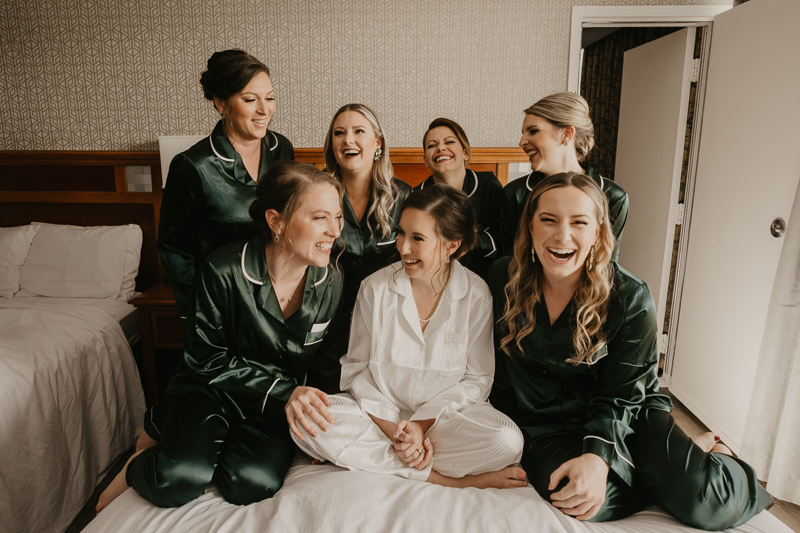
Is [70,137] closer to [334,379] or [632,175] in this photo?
[334,379]

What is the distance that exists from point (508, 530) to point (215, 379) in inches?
36.7

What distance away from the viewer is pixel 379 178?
6.35 ft

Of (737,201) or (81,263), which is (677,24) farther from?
(81,263)

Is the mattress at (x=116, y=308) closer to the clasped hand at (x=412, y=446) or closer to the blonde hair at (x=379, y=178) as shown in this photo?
the blonde hair at (x=379, y=178)

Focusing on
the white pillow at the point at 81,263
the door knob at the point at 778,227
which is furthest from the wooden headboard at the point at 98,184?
the door knob at the point at 778,227

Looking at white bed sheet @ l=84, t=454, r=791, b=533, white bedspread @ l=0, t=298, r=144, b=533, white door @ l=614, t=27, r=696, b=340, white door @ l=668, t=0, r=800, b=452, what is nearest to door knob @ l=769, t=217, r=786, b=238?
white door @ l=668, t=0, r=800, b=452

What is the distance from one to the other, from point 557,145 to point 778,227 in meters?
1.01

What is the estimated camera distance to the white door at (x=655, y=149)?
2.79 metres

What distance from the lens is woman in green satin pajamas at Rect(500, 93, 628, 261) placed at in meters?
1.85

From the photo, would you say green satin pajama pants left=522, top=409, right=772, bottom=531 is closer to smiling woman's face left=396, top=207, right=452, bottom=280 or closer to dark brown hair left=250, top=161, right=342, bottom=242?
smiling woman's face left=396, top=207, right=452, bottom=280

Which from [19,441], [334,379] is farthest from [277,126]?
[19,441]

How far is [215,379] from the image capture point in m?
1.51

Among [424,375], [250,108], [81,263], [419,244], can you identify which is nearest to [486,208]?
[419,244]

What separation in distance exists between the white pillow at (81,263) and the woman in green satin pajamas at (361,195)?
58.2 inches
